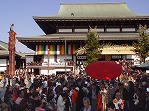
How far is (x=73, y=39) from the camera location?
33.4m

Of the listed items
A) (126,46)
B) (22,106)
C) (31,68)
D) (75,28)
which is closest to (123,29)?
(126,46)

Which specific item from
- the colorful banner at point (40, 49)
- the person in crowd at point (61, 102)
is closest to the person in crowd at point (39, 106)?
the person in crowd at point (61, 102)

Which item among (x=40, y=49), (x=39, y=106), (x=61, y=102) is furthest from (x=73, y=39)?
(x=39, y=106)

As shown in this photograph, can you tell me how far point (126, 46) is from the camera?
34.1 meters

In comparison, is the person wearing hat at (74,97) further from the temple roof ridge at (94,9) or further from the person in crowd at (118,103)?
the temple roof ridge at (94,9)

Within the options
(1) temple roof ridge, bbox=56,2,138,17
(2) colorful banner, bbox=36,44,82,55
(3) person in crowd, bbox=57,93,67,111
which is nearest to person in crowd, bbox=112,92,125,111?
(3) person in crowd, bbox=57,93,67,111

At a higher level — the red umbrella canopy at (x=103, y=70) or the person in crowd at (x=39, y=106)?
the red umbrella canopy at (x=103, y=70)

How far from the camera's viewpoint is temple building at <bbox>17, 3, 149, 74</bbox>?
33688mm

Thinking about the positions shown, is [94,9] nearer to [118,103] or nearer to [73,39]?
[73,39]

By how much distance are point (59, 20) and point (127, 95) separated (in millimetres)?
26414

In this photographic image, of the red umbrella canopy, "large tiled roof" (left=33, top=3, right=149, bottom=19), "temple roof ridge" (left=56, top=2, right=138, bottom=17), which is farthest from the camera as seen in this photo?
"temple roof ridge" (left=56, top=2, right=138, bottom=17)

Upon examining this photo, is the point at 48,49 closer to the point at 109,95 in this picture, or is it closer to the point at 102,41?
the point at 102,41

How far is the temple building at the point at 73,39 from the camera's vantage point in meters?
33.7

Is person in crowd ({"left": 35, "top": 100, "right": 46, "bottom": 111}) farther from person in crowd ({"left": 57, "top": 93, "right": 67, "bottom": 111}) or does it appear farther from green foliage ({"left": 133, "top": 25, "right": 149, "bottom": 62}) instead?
green foliage ({"left": 133, "top": 25, "right": 149, "bottom": 62})
